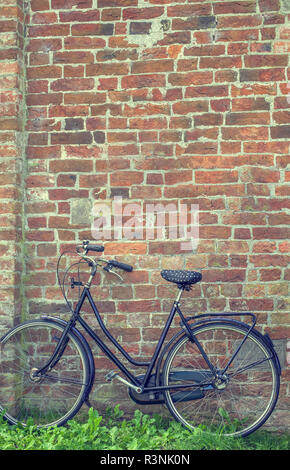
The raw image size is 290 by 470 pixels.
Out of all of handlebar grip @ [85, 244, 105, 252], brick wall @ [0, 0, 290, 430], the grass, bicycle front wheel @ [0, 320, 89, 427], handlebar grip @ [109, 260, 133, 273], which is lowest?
the grass

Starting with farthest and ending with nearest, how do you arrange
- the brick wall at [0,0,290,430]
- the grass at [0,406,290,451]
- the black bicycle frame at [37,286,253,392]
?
the brick wall at [0,0,290,430], the black bicycle frame at [37,286,253,392], the grass at [0,406,290,451]

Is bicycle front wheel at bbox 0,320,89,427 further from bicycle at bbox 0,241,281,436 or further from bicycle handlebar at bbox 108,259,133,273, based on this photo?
bicycle handlebar at bbox 108,259,133,273

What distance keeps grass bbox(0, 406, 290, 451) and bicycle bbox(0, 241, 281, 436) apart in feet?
0.30

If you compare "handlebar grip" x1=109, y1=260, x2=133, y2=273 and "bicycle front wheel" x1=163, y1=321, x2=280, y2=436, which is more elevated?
"handlebar grip" x1=109, y1=260, x2=133, y2=273

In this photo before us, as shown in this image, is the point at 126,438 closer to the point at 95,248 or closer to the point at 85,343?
the point at 85,343

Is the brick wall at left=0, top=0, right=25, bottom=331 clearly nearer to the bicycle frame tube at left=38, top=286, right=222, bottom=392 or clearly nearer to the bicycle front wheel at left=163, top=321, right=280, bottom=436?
the bicycle frame tube at left=38, top=286, right=222, bottom=392

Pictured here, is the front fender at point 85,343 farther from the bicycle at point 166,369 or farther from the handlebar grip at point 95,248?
the handlebar grip at point 95,248

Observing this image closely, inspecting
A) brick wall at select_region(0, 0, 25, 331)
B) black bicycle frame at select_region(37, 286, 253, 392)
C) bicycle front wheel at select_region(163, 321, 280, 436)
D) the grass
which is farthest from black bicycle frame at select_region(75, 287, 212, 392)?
brick wall at select_region(0, 0, 25, 331)

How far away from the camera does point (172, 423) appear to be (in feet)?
11.5

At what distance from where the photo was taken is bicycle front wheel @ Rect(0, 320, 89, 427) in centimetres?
370

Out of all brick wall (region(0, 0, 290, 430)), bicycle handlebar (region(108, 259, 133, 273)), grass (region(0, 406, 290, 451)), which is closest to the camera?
grass (region(0, 406, 290, 451))

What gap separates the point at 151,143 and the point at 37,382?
72.1 inches

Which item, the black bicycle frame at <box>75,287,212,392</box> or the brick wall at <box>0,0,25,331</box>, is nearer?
the black bicycle frame at <box>75,287,212,392</box>

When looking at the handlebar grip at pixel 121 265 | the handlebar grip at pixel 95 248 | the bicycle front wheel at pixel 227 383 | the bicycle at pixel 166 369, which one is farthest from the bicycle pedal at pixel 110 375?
the handlebar grip at pixel 95 248
